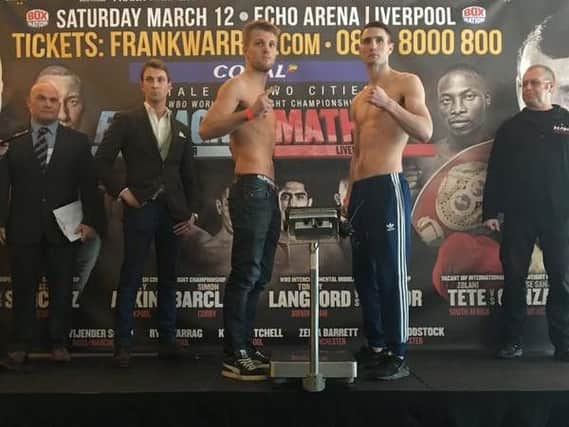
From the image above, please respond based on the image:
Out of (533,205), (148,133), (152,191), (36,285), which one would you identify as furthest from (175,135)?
(533,205)

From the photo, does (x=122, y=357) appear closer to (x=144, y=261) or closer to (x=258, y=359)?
(x=144, y=261)

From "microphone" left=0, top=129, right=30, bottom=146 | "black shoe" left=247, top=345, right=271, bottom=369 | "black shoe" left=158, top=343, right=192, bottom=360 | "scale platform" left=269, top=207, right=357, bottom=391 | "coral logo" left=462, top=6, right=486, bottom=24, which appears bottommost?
"black shoe" left=158, top=343, right=192, bottom=360

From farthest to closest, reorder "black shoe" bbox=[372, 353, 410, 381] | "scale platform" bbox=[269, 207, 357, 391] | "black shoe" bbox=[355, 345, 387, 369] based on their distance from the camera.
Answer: "black shoe" bbox=[355, 345, 387, 369] → "black shoe" bbox=[372, 353, 410, 381] → "scale platform" bbox=[269, 207, 357, 391]

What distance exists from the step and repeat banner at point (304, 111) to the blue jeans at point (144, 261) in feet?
0.94

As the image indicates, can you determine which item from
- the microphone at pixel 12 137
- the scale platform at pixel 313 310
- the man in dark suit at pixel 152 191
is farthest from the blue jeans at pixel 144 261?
the scale platform at pixel 313 310

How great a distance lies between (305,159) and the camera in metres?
3.59

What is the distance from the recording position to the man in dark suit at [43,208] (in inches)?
128

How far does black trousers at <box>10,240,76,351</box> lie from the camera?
10.6 ft

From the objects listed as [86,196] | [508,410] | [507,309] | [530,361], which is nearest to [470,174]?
[507,309]

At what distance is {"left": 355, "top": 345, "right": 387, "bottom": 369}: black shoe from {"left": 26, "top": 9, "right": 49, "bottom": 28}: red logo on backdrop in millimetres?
2598

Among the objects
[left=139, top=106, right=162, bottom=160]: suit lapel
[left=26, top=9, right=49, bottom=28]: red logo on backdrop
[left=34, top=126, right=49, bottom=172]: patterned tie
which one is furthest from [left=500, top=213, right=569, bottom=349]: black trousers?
[left=26, top=9, right=49, bottom=28]: red logo on backdrop

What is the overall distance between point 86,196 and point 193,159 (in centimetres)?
62

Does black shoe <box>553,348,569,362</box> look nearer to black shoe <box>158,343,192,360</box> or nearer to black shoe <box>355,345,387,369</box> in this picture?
black shoe <box>355,345,387,369</box>

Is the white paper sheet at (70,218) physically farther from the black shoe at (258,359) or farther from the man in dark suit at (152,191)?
the black shoe at (258,359)
